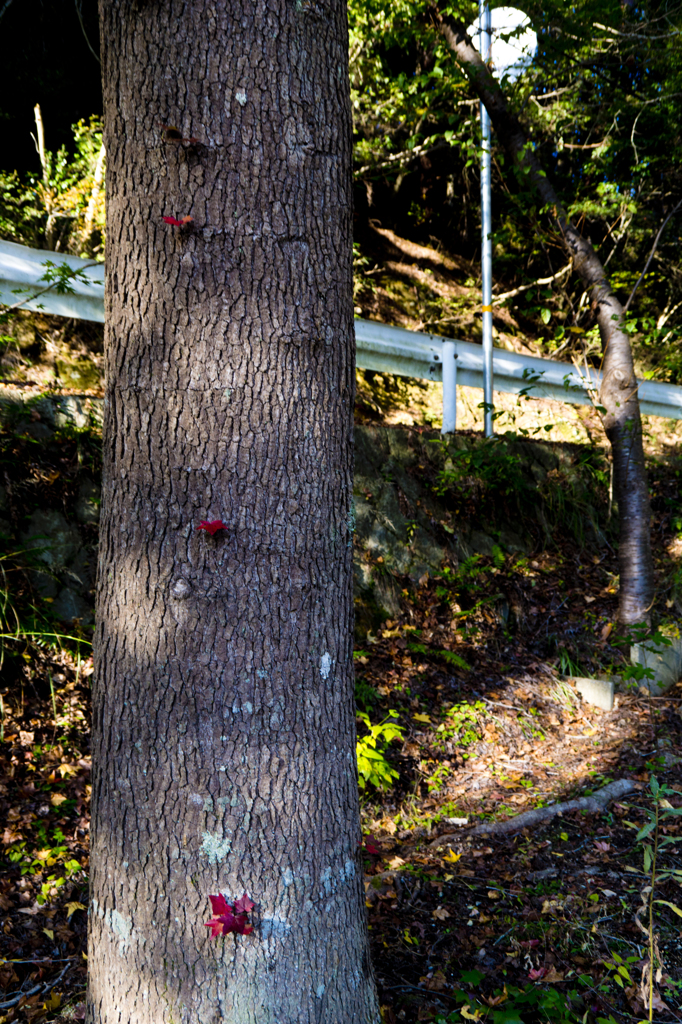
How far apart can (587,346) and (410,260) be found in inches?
145

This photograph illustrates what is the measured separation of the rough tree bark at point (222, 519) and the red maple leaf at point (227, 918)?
0.15ft

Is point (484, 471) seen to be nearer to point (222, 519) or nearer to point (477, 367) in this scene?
point (477, 367)

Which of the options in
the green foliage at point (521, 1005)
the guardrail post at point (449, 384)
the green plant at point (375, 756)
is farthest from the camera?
the guardrail post at point (449, 384)

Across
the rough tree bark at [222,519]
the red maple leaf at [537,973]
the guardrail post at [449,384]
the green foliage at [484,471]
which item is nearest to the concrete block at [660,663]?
the green foliage at [484,471]

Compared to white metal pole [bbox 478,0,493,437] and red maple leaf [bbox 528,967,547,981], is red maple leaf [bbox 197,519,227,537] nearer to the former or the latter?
red maple leaf [bbox 528,967,547,981]

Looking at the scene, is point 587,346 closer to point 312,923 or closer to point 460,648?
point 460,648

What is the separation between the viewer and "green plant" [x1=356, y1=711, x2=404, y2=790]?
3.70 metres

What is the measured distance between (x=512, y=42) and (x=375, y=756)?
6064 millimetres

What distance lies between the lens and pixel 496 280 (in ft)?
36.8

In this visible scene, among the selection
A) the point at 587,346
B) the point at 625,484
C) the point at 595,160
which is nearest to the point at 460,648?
the point at 625,484

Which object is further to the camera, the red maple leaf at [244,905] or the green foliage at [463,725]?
the green foliage at [463,725]

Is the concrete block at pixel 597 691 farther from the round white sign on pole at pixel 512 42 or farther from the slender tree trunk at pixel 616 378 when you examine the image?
the round white sign on pole at pixel 512 42

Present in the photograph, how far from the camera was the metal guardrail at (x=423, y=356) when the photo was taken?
4.70 metres

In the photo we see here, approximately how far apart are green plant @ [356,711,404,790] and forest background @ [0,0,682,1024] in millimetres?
36
